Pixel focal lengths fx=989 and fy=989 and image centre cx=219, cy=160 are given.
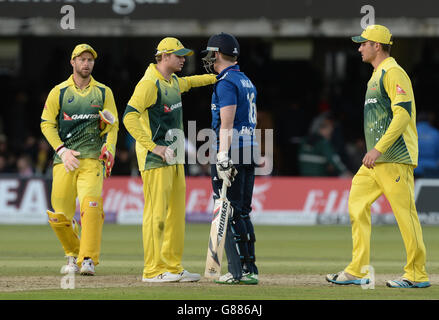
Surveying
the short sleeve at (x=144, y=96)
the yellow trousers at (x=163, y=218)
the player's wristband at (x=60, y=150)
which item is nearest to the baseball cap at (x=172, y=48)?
the short sleeve at (x=144, y=96)

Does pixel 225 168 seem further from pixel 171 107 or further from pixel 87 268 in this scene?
pixel 87 268

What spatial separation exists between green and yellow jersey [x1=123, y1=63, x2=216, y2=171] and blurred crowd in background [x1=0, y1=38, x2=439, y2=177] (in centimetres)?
920

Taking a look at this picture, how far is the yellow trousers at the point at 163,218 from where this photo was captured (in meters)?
8.95

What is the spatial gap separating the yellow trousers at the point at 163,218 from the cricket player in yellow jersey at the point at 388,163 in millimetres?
1531

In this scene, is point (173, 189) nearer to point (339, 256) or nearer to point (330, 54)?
point (339, 256)

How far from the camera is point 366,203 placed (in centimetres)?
868

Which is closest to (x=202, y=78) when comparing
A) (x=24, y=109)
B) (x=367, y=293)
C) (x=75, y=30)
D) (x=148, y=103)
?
(x=148, y=103)

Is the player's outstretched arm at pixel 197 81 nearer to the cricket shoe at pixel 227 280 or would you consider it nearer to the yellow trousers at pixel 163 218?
the yellow trousers at pixel 163 218

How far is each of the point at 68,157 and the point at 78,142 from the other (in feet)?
0.90

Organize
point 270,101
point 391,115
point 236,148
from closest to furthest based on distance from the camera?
point 391,115 < point 236,148 < point 270,101

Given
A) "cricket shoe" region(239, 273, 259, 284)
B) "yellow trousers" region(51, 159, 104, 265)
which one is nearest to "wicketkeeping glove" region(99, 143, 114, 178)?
"yellow trousers" region(51, 159, 104, 265)

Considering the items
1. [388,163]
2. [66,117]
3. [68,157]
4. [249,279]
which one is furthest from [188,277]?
[66,117]

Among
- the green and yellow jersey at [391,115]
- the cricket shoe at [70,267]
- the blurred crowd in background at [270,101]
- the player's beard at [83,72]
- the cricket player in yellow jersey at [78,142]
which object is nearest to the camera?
the green and yellow jersey at [391,115]

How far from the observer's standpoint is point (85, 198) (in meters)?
9.88
